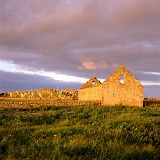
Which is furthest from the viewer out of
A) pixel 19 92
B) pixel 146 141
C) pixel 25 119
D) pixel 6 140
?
pixel 19 92

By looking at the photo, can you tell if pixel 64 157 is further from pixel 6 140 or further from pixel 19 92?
pixel 19 92

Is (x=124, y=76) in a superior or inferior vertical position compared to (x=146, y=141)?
superior

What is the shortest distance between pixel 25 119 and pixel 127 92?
836 inches

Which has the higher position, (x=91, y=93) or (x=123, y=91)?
(x=123, y=91)

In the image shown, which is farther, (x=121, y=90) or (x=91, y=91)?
(x=91, y=91)

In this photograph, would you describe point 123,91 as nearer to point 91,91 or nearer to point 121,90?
point 121,90

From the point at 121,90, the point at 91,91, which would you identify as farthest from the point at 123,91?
the point at 91,91

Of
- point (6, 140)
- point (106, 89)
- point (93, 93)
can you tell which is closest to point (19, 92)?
point (93, 93)

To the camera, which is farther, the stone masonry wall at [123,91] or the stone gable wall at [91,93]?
the stone gable wall at [91,93]

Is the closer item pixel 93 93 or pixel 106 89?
pixel 106 89

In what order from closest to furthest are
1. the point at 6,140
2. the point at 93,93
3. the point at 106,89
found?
the point at 6,140 → the point at 106,89 → the point at 93,93

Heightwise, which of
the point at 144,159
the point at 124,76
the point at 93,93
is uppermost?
the point at 124,76

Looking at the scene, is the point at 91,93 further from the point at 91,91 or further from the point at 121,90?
the point at 121,90

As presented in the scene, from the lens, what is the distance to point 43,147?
25.4 feet
